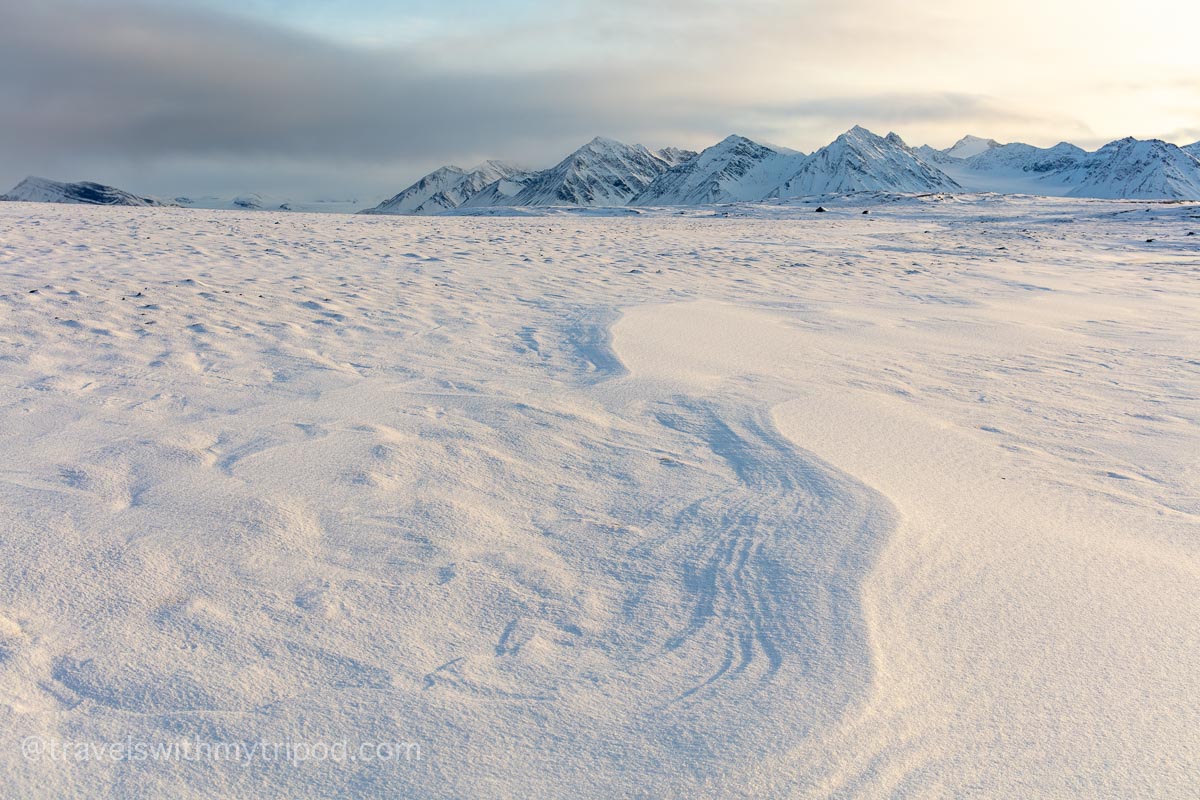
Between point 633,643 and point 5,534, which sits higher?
point 5,534

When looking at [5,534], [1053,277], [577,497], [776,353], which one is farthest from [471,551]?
[1053,277]

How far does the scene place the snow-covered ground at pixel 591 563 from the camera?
190 centimetres

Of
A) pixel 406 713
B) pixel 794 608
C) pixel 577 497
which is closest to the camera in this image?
pixel 406 713

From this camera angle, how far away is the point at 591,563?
2.77m

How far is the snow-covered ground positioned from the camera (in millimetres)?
1896

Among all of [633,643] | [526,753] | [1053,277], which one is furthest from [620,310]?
[1053,277]

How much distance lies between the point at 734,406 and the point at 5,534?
138 inches

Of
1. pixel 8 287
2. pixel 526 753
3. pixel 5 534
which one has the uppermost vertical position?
pixel 8 287

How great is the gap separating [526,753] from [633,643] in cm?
55

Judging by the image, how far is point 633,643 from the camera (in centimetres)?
233

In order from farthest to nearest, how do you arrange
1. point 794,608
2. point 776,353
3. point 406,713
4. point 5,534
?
point 776,353 → point 5,534 → point 794,608 → point 406,713

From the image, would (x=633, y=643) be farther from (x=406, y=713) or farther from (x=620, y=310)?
(x=620, y=310)

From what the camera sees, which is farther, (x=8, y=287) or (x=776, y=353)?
(x=8, y=287)

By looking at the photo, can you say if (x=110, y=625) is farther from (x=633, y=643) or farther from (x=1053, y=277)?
(x=1053, y=277)
